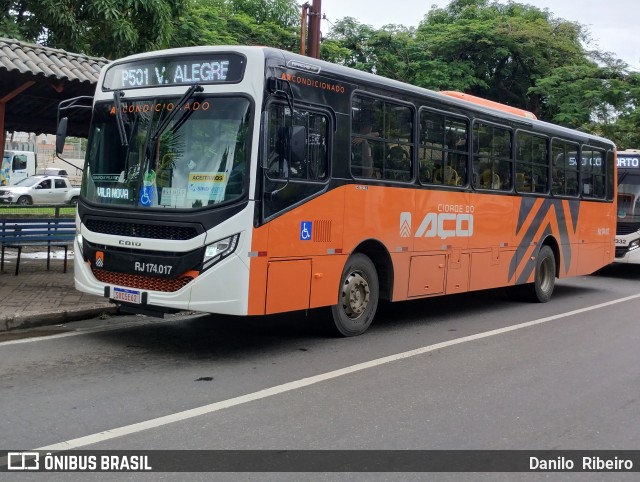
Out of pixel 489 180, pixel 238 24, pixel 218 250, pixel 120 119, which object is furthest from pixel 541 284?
pixel 238 24

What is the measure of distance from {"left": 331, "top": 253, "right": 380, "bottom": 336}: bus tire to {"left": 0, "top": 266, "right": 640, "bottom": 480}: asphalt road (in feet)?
0.60

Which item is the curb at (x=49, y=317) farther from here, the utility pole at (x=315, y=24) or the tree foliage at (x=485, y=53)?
the tree foliage at (x=485, y=53)

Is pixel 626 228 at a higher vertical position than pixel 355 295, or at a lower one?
higher

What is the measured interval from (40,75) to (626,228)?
13.6m

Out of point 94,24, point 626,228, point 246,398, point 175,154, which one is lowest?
point 246,398

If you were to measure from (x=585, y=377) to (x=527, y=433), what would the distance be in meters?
2.11

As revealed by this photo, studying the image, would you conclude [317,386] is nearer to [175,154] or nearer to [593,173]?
[175,154]

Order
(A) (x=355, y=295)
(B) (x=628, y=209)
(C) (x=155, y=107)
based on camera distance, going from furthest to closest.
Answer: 1. (B) (x=628, y=209)
2. (A) (x=355, y=295)
3. (C) (x=155, y=107)

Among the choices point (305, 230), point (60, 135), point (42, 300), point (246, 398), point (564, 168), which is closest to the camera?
point (246, 398)

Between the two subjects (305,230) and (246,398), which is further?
(305,230)

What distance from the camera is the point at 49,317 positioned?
9.08 m

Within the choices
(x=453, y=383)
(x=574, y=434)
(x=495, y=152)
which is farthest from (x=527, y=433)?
(x=495, y=152)

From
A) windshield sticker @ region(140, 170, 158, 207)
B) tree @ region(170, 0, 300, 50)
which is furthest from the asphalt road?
tree @ region(170, 0, 300, 50)

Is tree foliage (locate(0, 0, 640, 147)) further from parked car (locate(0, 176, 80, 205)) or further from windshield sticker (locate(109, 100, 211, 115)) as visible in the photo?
windshield sticker (locate(109, 100, 211, 115))
